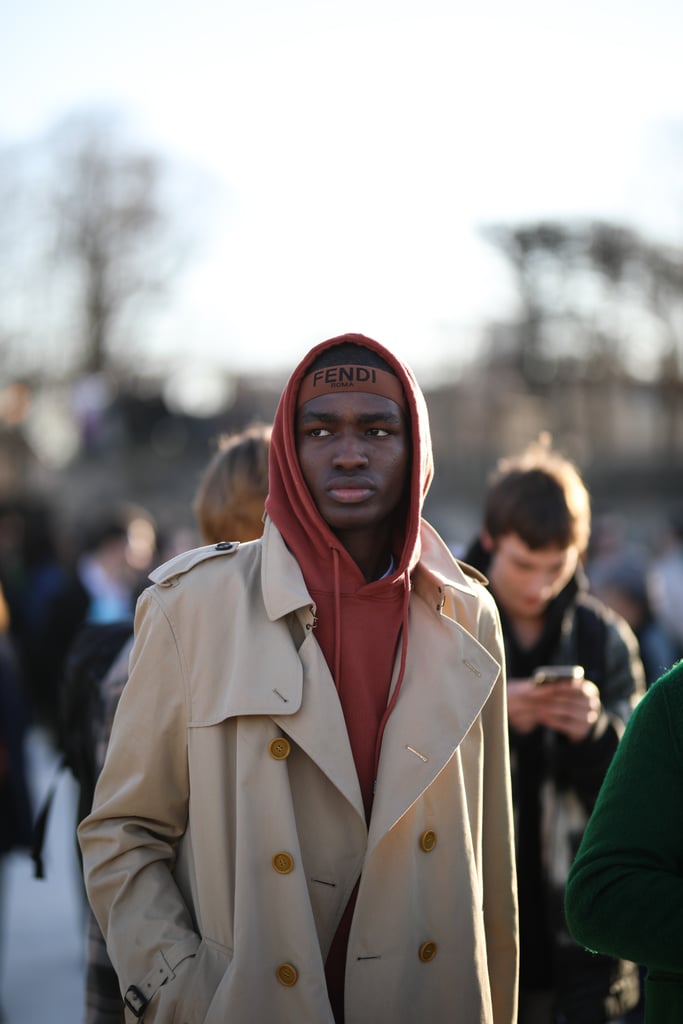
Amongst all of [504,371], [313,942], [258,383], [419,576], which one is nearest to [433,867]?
[313,942]

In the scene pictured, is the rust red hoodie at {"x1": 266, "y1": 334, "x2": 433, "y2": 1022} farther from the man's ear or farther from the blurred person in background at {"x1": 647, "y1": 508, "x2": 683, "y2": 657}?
the blurred person in background at {"x1": 647, "y1": 508, "x2": 683, "y2": 657}

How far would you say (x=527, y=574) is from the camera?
3.34 meters

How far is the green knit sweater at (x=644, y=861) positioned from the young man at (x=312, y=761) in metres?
0.36

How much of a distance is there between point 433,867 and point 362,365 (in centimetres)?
106

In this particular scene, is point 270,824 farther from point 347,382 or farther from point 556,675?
point 556,675

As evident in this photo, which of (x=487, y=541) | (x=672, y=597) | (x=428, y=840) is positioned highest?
(x=487, y=541)

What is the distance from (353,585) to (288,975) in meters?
0.78

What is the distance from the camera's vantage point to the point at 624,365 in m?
30.1

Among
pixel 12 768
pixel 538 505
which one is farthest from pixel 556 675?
pixel 12 768

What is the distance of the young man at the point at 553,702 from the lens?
3062mm

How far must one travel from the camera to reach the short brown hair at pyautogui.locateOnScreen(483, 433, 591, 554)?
130 inches

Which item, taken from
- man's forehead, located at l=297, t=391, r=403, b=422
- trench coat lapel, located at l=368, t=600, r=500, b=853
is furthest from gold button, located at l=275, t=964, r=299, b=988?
man's forehead, located at l=297, t=391, r=403, b=422

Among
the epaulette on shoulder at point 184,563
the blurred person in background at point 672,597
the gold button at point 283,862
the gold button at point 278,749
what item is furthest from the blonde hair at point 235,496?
the blurred person in background at point 672,597

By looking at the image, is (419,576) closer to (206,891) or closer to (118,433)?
(206,891)
